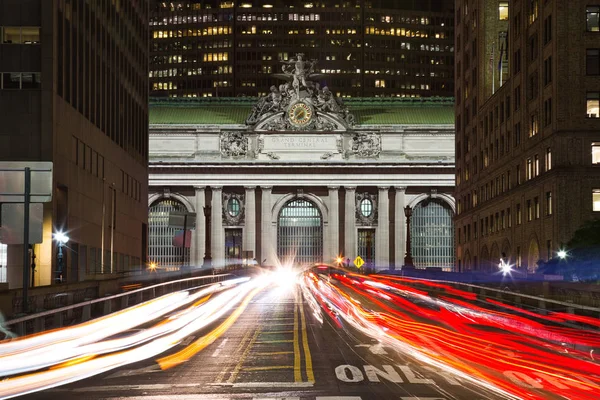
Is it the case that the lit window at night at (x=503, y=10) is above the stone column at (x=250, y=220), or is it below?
above

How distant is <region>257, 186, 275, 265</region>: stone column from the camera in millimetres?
135925

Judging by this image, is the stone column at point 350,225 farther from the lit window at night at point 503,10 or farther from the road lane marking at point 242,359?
the road lane marking at point 242,359

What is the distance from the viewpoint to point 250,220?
13638 cm

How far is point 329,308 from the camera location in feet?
152

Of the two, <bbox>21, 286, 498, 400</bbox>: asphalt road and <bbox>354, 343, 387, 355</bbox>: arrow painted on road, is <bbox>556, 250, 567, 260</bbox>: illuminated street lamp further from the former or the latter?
<bbox>354, 343, 387, 355</bbox>: arrow painted on road

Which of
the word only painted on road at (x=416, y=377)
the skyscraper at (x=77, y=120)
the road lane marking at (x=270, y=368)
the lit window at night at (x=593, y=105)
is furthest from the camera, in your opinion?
the lit window at night at (x=593, y=105)

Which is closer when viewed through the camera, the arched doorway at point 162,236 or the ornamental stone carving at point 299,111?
the ornamental stone carving at point 299,111

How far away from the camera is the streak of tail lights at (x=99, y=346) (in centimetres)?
2102

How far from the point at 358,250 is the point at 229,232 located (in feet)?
55.7

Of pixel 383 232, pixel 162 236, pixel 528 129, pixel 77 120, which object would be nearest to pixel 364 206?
pixel 383 232

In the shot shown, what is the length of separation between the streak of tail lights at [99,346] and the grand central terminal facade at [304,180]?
304 feet

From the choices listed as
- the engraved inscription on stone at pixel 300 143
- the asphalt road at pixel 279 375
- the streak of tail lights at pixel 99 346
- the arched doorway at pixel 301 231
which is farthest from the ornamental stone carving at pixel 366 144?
the asphalt road at pixel 279 375

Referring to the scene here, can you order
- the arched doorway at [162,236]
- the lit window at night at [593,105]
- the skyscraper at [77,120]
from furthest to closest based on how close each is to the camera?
the arched doorway at [162,236]
the lit window at night at [593,105]
the skyscraper at [77,120]

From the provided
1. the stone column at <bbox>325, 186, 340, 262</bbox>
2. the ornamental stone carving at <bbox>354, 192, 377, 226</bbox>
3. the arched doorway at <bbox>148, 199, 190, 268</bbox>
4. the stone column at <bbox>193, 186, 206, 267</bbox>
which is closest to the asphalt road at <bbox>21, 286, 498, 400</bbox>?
the stone column at <bbox>193, 186, 206, 267</bbox>
